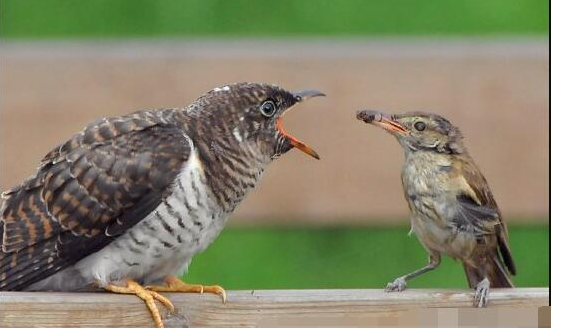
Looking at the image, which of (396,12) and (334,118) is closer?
(334,118)

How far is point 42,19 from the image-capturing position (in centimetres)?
556

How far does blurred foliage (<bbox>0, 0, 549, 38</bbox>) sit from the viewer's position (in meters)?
5.50

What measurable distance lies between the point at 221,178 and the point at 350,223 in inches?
61.6

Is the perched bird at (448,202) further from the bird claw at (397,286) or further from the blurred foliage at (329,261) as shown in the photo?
the blurred foliage at (329,261)

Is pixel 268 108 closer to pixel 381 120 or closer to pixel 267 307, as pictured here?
pixel 381 120

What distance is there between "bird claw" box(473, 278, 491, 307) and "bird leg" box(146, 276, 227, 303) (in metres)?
0.49

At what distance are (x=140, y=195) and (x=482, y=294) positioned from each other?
70cm

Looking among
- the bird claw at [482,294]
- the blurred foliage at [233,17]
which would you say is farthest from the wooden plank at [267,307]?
the blurred foliage at [233,17]

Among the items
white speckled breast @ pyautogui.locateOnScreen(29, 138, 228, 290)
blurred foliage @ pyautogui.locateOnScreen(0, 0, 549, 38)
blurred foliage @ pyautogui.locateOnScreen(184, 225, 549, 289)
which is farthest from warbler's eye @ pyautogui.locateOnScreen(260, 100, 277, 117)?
blurred foliage @ pyautogui.locateOnScreen(0, 0, 549, 38)

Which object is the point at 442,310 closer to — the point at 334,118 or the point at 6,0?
the point at 334,118

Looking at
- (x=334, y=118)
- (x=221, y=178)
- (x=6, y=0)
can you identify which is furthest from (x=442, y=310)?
(x=6, y=0)

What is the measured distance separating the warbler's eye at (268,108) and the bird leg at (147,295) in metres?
→ 0.44

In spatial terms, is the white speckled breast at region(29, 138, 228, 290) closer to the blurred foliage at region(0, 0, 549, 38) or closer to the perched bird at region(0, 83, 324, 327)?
the perched bird at region(0, 83, 324, 327)

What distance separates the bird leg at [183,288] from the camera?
274 cm
